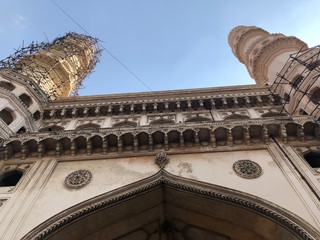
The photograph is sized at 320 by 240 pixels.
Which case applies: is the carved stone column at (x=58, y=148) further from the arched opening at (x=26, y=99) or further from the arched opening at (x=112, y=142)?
the arched opening at (x=26, y=99)

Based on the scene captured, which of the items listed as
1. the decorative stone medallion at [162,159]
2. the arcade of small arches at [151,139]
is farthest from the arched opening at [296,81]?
the decorative stone medallion at [162,159]

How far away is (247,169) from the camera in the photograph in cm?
1002

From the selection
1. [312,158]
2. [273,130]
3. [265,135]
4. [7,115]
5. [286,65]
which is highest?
[286,65]

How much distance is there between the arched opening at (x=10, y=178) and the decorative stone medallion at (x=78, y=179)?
1.89m

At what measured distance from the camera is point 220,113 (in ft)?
46.5

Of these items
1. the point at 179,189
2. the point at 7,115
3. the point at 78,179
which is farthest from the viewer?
the point at 7,115

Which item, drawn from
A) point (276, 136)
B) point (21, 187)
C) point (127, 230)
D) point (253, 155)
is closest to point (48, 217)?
point (21, 187)

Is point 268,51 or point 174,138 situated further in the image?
point 268,51

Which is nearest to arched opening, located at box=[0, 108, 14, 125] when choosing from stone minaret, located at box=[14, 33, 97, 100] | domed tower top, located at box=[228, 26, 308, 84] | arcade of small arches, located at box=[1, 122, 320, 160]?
arcade of small arches, located at box=[1, 122, 320, 160]

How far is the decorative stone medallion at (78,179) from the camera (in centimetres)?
A: 994

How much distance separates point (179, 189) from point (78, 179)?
3114mm

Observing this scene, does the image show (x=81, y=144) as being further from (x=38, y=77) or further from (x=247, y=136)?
(x=38, y=77)

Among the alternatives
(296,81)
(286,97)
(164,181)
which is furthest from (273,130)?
(164,181)

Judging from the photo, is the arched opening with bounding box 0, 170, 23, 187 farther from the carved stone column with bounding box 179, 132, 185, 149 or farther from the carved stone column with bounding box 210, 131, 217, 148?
the carved stone column with bounding box 210, 131, 217, 148
